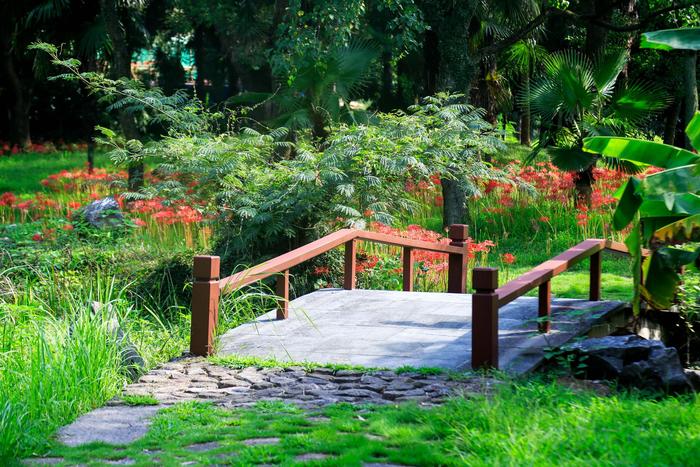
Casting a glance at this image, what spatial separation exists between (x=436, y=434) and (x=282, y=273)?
3908 mm

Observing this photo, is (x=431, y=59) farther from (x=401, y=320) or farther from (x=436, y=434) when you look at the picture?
(x=436, y=434)

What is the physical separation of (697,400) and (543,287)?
2.52 metres

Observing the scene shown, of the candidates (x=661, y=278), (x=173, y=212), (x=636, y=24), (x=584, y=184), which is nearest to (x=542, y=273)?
(x=661, y=278)

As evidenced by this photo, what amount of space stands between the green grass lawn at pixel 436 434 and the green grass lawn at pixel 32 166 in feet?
59.9

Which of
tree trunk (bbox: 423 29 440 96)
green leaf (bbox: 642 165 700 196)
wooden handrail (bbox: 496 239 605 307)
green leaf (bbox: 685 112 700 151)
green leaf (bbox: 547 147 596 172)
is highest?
tree trunk (bbox: 423 29 440 96)

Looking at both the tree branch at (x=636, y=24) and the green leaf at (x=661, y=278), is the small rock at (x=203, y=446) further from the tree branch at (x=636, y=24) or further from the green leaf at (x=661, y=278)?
the tree branch at (x=636, y=24)

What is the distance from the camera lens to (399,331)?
8.98 metres

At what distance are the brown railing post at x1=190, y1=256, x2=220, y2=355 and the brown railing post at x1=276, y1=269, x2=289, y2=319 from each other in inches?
56.5

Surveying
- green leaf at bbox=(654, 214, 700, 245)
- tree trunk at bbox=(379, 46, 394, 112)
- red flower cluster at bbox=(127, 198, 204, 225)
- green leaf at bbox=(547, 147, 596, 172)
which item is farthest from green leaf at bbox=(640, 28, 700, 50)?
Answer: tree trunk at bbox=(379, 46, 394, 112)

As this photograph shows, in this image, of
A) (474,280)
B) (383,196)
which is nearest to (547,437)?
(474,280)

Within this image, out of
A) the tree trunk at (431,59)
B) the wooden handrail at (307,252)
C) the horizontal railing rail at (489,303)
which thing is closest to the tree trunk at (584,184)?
the tree trunk at (431,59)

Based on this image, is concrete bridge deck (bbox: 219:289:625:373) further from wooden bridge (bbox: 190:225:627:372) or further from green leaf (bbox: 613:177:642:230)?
green leaf (bbox: 613:177:642:230)

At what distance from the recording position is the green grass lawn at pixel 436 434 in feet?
17.2

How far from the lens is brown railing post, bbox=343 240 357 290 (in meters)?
10.9
